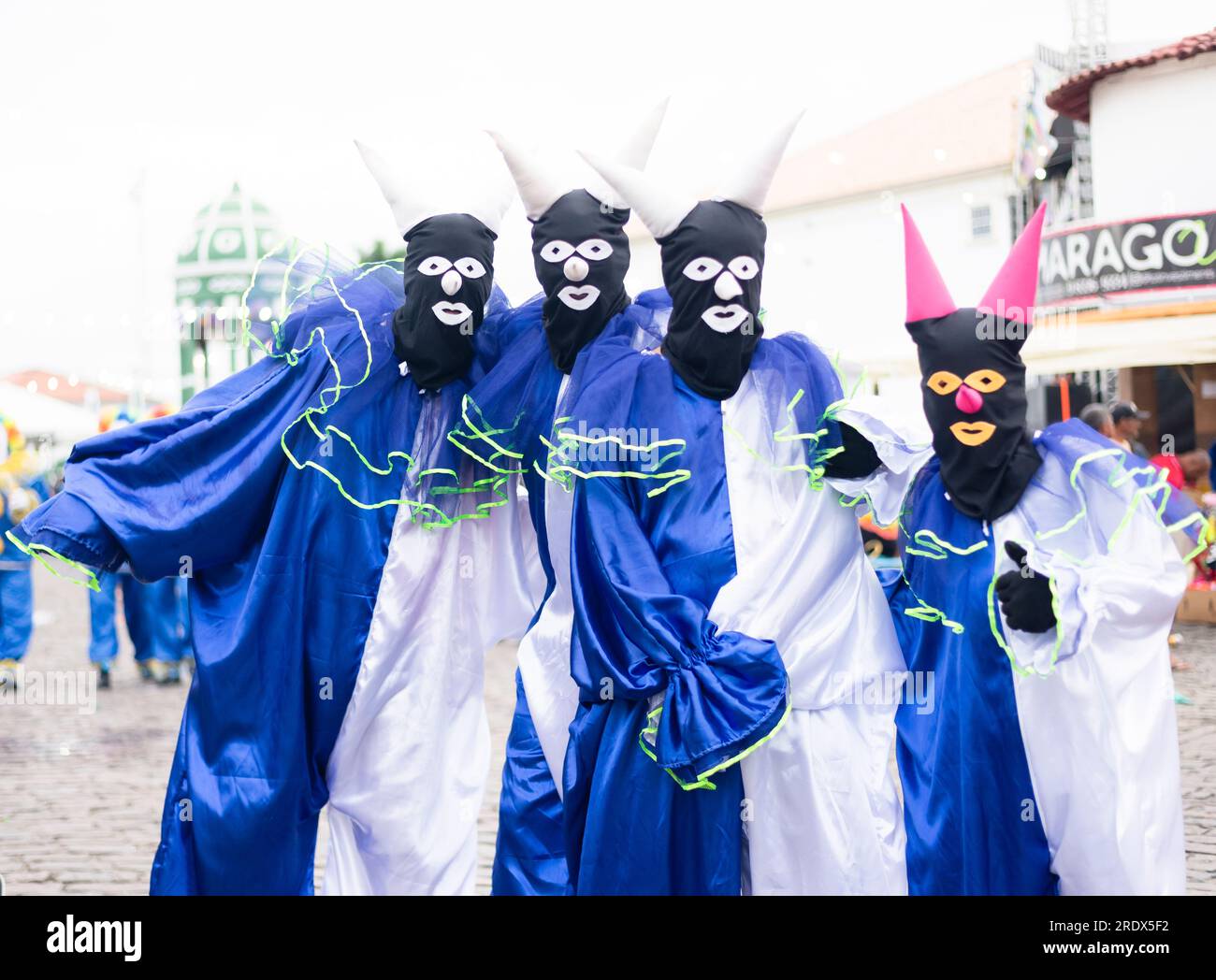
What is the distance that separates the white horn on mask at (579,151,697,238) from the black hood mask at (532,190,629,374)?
1.16ft

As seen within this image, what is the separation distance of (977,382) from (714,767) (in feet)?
→ 4.13

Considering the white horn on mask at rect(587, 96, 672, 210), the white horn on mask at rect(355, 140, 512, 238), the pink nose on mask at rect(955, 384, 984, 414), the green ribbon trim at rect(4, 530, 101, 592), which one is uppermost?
the white horn on mask at rect(587, 96, 672, 210)

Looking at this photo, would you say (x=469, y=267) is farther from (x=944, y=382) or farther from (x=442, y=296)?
(x=944, y=382)

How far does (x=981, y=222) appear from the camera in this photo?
72.9 feet

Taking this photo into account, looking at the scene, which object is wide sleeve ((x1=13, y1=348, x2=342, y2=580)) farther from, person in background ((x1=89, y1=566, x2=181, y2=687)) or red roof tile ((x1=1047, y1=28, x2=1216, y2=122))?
red roof tile ((x1=1047, y1=28, x2=1216, y2=122))

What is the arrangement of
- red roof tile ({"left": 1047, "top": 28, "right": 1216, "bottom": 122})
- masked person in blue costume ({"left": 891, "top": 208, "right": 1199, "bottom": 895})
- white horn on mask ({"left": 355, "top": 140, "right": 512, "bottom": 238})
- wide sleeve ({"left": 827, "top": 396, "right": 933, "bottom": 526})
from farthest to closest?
red roof tile ({"left": 1047, "top": 28, "right": 1216, "bottom": 122}) < white horn on mask ({"left": 355, "top": 140, "right": 512, "bottom": 238}) < wide sleeve ({"left": 827, "top": 396, "right": 933, "bottom": 526}) < masked person in blue costume ({"left": 891, "top": 208, "right": 1199, "bottom": 895})

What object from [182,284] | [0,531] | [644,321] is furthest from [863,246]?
[644,321]

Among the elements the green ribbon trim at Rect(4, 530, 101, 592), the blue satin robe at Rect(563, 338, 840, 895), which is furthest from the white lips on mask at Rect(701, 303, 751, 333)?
the green ribbon trim at Rect(4, 530, 101, 592)

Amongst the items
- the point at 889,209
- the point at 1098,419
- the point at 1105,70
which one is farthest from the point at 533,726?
the point at 889,209

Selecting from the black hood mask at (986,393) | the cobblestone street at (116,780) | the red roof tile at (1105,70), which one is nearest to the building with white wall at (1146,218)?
the red roof tile at (1105,70)

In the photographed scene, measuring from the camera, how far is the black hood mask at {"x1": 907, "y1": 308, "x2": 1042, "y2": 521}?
3.57 meters

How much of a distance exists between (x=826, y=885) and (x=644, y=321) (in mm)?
1768

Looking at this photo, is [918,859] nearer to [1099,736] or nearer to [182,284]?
[1099,736]
